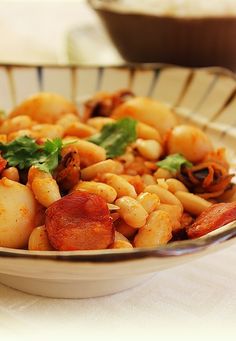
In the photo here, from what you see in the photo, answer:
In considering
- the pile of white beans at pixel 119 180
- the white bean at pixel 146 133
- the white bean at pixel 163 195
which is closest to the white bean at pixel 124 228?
the pile of white beans at pixel 119 180

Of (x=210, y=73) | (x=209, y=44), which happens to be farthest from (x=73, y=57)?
(x=210, y=73)

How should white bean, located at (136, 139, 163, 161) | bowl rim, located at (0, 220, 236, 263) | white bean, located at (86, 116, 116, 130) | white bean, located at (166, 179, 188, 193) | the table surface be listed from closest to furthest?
bowl rim, located at (0, 220, 236, 263), the table surface, white bean, located at (166, 179, 188, 193), white bean, located at (136, 139, 163, 161), white bean, located at (86, 116, 116, 130)

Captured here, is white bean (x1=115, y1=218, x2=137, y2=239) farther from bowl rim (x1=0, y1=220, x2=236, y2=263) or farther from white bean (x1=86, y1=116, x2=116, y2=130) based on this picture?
white bean (x1=86, y1=116, x2=116, y2=130)

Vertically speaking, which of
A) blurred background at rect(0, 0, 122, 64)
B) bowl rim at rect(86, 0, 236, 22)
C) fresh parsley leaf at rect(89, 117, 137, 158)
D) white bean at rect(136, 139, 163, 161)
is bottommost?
blurred background at rect(0, 0, 122, 64)

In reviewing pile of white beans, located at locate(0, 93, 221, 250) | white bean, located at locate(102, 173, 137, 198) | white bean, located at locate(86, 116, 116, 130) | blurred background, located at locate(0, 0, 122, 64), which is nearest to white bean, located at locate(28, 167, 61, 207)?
pile of white beans, located at locate(0, 93, 221, 250)

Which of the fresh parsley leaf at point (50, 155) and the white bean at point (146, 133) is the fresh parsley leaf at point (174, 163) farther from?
the fresh parsley leaf at point (50, 155)

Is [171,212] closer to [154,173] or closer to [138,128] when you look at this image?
[154,173]
